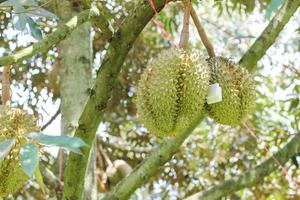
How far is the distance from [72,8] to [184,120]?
1.01 m

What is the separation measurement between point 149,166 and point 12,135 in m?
0.80

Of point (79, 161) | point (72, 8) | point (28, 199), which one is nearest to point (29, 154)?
point (79, 161)

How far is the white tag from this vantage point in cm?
141

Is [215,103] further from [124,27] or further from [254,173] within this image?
[254,173]

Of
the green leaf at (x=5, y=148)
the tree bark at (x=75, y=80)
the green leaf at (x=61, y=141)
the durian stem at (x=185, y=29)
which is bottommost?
the tree bark at (x=75, y=80)

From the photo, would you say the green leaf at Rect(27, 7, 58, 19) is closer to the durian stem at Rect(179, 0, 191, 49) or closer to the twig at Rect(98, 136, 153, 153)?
the durian stem at Rect(179, 0, 191, 49)

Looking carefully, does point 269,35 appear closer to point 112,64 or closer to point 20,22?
point 112,64

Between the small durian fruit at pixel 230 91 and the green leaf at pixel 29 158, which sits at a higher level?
the green leaf at pixel 29 158

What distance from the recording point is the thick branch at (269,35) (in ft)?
6.63

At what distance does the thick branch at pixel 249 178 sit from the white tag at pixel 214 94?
82cm

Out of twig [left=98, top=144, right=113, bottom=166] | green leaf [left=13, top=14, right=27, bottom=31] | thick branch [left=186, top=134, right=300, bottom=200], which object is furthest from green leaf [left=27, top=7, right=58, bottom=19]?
twig [left=98, top=144, right=113, bottom=166]

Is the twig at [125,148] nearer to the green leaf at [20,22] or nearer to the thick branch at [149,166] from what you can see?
the thick branch at [149,166]

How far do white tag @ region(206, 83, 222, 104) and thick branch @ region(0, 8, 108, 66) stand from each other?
1.10 ft

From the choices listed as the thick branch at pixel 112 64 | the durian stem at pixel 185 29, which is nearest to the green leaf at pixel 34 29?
the thick branch at pixel 112 64
